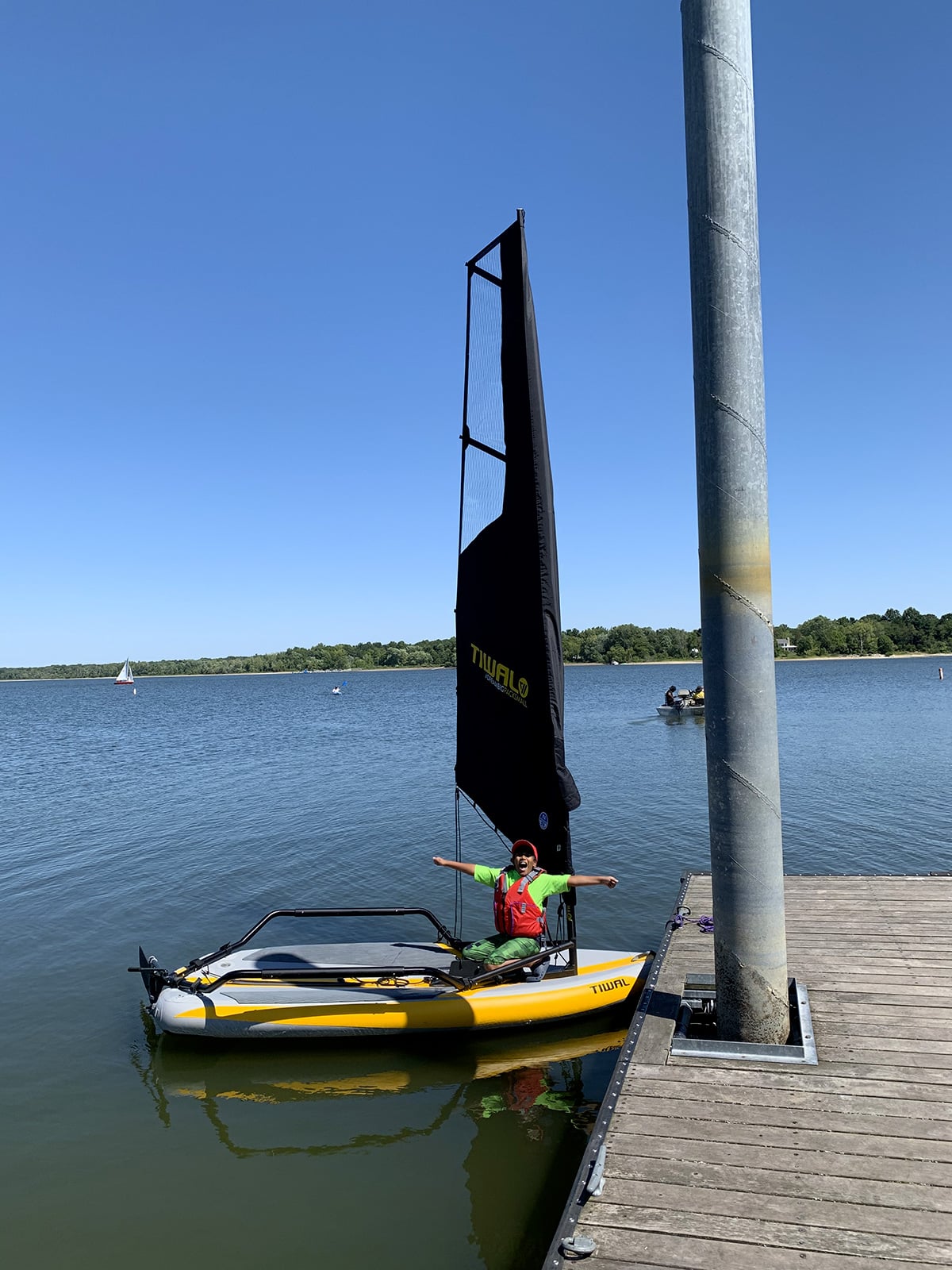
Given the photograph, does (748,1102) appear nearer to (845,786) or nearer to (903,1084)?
(903,1084)

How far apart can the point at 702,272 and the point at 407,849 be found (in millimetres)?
12373

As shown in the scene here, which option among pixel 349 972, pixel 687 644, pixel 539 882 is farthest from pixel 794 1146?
pixel 687 644

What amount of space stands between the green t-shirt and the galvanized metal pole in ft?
8.03

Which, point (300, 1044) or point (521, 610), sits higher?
point (521, 610)

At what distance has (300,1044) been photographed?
7.59 m

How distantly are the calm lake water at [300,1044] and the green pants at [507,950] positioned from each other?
2.55 ft

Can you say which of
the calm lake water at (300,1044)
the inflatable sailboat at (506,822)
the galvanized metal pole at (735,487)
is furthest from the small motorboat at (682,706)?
the galvanized metal pole at (735,487)

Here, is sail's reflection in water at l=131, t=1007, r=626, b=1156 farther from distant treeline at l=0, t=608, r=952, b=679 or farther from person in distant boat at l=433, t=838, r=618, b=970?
distant treeline at l=0, t=608, r=952, b=679

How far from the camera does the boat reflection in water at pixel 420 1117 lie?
5.29 meters

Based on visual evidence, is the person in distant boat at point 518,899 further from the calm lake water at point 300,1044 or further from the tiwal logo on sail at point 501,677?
the tiwal logo on sail at point 501,677

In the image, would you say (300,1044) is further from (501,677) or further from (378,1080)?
(501,677)

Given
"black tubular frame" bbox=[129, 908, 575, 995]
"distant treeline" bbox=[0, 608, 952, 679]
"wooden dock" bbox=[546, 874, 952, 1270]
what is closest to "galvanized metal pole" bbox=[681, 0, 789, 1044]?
"wooden dock" bbox=[546, 874, 952, 1270]

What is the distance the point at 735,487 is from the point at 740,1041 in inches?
125

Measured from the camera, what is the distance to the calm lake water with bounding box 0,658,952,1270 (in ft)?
17.6
